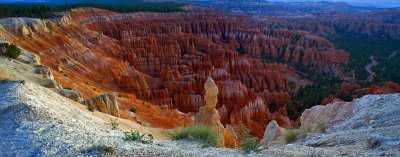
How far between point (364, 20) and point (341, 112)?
4483 inches

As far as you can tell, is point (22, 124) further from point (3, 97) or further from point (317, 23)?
point (317, 23)

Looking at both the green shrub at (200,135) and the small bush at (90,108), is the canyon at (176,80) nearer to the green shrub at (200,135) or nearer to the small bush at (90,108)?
the small bush at (90,108)

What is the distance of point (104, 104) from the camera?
1495 centimetres

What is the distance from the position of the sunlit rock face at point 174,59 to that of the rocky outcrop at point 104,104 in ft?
12.3

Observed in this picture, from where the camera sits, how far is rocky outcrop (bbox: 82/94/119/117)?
567 inches

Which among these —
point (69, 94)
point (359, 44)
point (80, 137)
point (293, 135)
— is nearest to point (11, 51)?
point (69, 94)

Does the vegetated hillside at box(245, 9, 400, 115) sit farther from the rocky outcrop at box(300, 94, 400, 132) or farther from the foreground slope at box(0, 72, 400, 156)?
the foreground slope at box(0, 72, 400, 156)

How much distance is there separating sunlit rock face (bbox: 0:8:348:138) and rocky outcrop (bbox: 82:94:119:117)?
3.75m

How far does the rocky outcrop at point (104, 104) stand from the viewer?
47.2 ft

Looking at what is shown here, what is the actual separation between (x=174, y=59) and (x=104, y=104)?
3194cm

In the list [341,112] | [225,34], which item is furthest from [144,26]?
[341,112]

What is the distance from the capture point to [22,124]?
798cm

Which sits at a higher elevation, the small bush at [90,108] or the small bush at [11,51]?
the small bush at [11,51]

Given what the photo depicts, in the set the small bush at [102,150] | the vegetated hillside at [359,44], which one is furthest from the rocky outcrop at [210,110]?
the vegetated hillside at [359,44]
